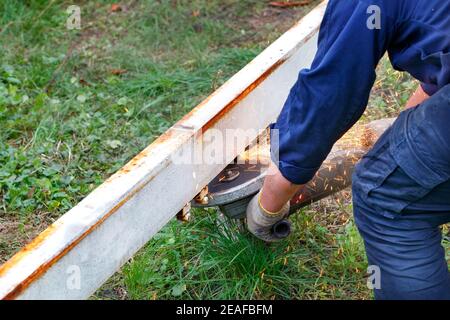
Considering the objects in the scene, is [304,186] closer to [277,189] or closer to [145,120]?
[277,189]

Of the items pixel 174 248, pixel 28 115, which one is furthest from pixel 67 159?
pixel 174 248

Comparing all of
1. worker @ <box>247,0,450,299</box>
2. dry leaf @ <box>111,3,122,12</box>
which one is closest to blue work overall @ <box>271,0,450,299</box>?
worker @ <box>247,0,450,299</box>

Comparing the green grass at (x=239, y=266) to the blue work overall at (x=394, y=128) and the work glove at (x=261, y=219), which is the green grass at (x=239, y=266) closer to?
the work glove at (x=261, y=219)

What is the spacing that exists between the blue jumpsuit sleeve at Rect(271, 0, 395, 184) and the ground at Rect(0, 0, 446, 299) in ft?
2.79

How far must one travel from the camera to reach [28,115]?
5211mm

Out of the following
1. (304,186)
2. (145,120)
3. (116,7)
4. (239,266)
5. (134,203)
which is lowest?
(239,266)

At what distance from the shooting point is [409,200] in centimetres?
287

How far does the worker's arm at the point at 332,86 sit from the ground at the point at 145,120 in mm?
800

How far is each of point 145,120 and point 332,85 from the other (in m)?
2.48

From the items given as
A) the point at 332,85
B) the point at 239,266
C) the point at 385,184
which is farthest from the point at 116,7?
the point at 385,184

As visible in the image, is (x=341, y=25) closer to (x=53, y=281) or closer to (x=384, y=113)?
(x=53, y=281)

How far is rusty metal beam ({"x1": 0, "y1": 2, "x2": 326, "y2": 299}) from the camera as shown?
2.82m

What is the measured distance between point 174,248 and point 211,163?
1.58 feet

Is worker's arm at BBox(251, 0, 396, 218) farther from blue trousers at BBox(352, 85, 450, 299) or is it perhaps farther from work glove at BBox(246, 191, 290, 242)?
work glove at BBox(246, 191, 290, 242)
